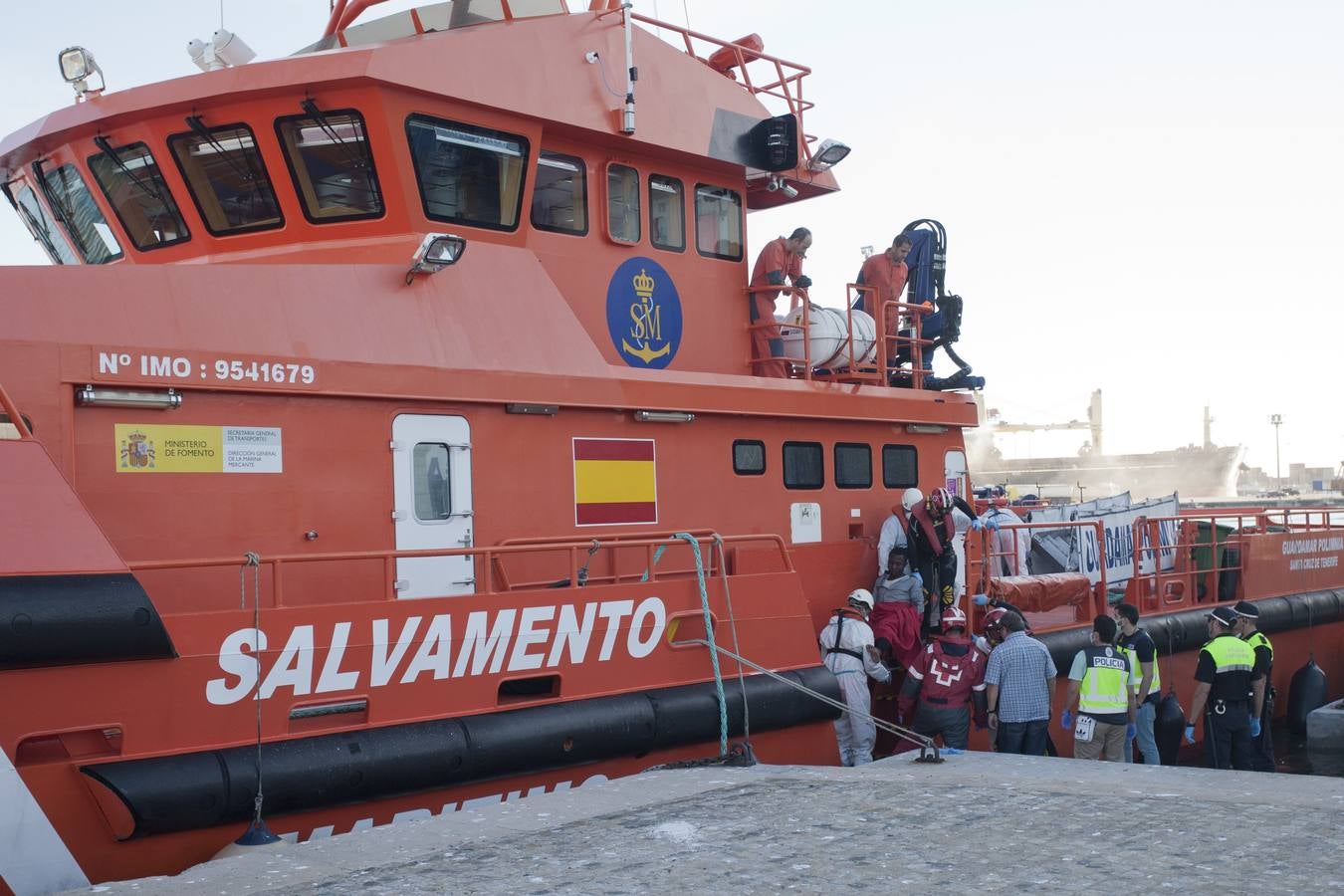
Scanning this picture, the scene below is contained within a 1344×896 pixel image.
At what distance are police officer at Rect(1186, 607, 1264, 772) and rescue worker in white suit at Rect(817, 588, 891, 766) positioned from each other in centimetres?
230

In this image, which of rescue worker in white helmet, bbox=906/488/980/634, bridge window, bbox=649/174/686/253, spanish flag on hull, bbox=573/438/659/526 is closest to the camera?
spanish flag on hull, bbox=573/438/659/526

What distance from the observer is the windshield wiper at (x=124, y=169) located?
684 cm

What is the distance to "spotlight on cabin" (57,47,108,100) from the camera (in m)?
6.97

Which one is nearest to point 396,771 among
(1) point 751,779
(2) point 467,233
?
(1) point 751,779

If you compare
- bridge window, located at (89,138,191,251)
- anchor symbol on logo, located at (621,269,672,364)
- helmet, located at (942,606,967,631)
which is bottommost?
helmet, located at (942,606,967,631)

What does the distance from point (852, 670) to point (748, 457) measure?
1.48 m

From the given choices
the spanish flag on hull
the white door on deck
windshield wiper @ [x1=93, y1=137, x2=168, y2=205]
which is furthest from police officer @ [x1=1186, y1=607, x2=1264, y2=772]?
A: windshield wiper @ [x1=93, y1=137, x2=168, y2=205]

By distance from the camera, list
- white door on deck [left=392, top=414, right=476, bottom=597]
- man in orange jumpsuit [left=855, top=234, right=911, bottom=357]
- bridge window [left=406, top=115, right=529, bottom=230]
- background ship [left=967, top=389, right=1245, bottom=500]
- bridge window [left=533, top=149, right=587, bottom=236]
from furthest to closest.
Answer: background ship [left=967, top=389, right=1245, bottom=500] < man in orange jumpsuit [left=855, top=234, right=911, bottom=357] < bridge window [left=533, top=149, right=587, bottom=236] < bridge window [left=406, top=115, right=529, bottom=230] < white door on deck [left=392, top=414, right=476, bottom=597]

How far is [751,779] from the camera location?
5602mm

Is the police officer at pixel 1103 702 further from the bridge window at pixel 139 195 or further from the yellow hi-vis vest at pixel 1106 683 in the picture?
the bridge window at pixel 139 195

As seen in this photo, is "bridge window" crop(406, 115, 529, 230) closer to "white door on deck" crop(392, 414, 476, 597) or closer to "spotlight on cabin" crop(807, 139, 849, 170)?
"white door on deck" crop(392, 414, 476, 597)

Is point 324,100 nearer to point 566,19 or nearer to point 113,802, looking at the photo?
point 566,19

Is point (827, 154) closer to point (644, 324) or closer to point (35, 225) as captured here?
point (644, 324)

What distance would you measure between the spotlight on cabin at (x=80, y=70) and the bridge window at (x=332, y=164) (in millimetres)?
1259
